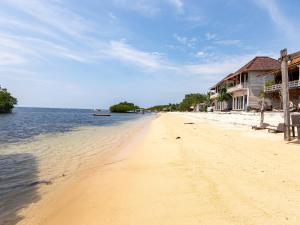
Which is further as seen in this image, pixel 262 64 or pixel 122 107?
pixel 122 107

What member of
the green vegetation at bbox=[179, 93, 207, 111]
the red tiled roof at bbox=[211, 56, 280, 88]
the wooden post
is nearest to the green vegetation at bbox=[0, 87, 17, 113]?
the green vegetation at bbox=[179, 93, 207, 111]

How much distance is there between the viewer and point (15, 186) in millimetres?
6430

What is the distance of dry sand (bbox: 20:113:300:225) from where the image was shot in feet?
12.4

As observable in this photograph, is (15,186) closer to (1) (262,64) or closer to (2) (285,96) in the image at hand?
(2) (285,96)

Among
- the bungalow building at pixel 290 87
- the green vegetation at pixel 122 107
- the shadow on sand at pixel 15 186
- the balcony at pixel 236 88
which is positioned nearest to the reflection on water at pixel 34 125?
the shadow on sand at pixel 15 186

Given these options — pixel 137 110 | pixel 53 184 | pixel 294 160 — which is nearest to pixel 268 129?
pixel 294 160

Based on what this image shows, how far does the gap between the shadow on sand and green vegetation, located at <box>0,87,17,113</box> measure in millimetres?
73563

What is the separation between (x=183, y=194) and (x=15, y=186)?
13.7 ft

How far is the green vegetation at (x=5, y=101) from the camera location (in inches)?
2943

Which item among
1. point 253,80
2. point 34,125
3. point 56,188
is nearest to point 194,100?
point 253,80

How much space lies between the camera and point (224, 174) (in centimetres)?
586

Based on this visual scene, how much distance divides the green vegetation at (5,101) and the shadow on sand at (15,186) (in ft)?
241

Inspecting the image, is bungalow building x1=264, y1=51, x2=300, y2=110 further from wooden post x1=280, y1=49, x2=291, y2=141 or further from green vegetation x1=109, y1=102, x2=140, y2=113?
green vegetation x1=109, y1=102, x2=140, y2=113

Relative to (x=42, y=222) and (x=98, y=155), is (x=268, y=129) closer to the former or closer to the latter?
(x=98, y=155)
